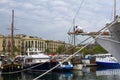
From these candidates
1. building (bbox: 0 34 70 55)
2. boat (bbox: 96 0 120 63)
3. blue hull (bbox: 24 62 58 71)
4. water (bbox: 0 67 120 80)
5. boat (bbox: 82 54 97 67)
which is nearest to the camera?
boat (bbox: 96 0 120 63)

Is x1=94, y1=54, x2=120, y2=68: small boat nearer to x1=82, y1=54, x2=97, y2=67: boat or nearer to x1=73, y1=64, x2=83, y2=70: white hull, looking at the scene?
x1=82, y1=54, x2=97, y2=67: boat

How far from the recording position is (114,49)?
1700cm

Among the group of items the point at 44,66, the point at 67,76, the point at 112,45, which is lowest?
the point at 67,76

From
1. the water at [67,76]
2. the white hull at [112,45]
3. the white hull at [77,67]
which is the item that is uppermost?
the white hull at [112,45]

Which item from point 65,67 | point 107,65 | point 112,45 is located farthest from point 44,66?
point 112,45

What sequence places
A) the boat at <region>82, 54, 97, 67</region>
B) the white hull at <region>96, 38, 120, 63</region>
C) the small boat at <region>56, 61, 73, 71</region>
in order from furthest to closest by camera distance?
1. the boat at <region>82, 54, 97, 67</region>
2. the small boat at <region>56, 61, 73, 71</region>
3. the white hull at <region>96, 38, 120, 63</region>

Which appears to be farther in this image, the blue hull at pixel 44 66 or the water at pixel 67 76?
the blue hull at pixel 44 66

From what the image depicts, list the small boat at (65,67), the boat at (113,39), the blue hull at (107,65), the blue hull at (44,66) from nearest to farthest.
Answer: the boat at (113,39)
the blue hull at (44,66)
the small boat at (65,67)
the blue hull at (107,65)

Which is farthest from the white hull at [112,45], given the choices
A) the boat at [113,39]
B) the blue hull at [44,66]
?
the blue hull at [44,66]

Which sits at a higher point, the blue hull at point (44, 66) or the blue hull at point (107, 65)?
the blue hull at point (44, 66)

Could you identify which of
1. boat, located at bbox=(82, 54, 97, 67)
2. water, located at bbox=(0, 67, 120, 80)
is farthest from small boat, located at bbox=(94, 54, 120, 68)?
water, located at bbox=(0, 67, 120, 80)

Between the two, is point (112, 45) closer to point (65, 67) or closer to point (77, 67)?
point (65, 67)

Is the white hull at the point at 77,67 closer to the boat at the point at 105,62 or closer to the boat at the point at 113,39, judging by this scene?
the boat at the point at 105,62

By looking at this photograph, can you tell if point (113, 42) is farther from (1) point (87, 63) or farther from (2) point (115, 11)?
(1) point (87, 63)
